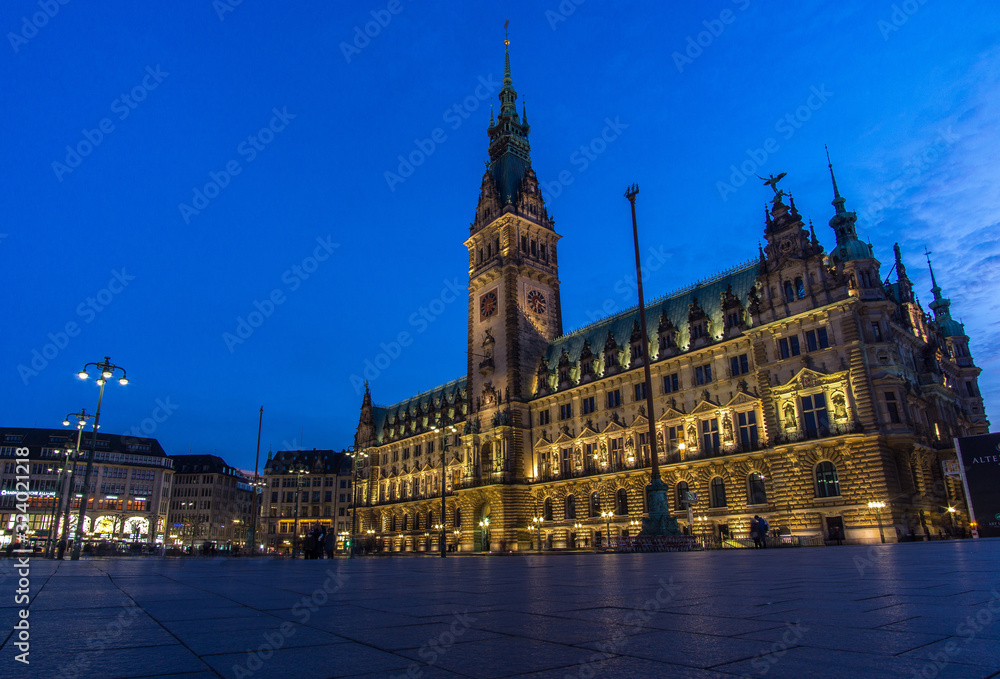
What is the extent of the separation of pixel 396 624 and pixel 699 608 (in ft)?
9.71

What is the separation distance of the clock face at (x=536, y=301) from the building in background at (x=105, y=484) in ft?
269

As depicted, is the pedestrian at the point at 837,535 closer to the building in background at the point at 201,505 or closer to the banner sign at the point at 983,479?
the banner sign at the point at 983,479

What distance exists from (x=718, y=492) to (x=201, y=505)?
12802cm

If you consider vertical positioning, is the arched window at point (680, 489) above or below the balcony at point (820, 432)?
below

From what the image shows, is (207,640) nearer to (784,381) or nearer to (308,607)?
(308,607)

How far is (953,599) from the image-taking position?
595cm

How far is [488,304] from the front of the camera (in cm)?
7738

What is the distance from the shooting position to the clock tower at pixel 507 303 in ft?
230

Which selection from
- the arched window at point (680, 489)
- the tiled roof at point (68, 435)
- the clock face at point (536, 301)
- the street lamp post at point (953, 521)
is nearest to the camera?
the street lamp post at point (953, 521)

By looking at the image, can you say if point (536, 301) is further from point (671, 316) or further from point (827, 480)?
point (827, 480)

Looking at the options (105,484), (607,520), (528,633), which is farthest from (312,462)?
(528,633)

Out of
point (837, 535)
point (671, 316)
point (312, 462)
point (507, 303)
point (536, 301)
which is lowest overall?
point (837, 535)

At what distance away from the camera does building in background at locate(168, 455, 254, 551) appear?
138m

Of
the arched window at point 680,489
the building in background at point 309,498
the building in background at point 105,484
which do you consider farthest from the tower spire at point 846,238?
the building in background at point 105,484
